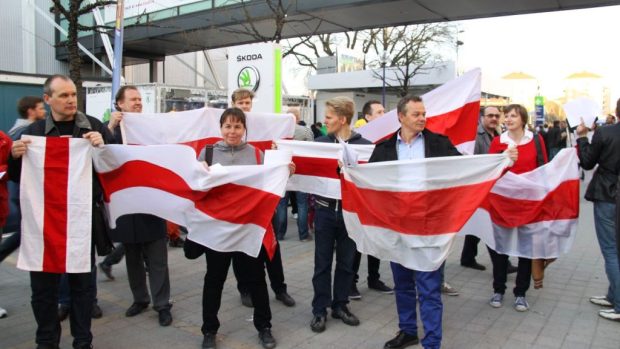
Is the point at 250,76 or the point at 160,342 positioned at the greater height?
the point at 250,76

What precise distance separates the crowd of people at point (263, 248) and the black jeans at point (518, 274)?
1 centimetres

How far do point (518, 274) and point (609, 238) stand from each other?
914 millimetres

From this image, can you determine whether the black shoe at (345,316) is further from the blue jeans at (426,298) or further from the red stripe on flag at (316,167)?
the red stripe on flag at (316,167)

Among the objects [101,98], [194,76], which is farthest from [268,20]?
[194,76]

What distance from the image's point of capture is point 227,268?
4027 mm

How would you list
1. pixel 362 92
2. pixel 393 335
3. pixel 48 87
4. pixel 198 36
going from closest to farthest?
pixel 48 87, pixel 393 335, pixel 198 36, pixel 362 92

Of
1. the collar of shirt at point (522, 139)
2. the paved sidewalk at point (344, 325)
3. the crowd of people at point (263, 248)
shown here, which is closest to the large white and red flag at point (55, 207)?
the crowd of people at point (263, 248)

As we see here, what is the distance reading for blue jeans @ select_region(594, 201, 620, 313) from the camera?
4.80 meters

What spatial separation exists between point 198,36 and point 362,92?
487 inches

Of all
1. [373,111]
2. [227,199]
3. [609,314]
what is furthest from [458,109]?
[227,199]

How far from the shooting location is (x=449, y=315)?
488 centimetres

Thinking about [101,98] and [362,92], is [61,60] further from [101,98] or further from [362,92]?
[362,92]

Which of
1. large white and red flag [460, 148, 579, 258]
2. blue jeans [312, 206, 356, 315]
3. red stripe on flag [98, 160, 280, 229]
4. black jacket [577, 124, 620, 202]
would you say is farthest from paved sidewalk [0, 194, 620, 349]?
black jacket [577, 124, 620, 202]

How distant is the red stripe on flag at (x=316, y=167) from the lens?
15.3 ft
